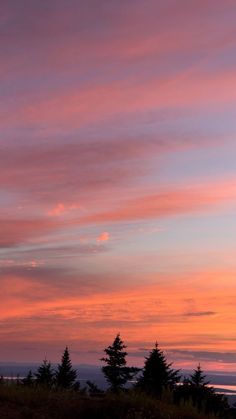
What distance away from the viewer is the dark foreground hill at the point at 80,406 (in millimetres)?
13289

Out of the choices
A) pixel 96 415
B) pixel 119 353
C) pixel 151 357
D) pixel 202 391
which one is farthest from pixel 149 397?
pixel 119 353

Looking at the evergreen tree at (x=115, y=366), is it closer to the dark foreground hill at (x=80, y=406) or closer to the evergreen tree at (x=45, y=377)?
the evergreen tree at (x=45, y=377)

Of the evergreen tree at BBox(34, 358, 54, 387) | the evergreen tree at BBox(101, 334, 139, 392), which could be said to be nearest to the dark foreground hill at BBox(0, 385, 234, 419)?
the evergreen tree at BBox(34, 358, 54, 387)

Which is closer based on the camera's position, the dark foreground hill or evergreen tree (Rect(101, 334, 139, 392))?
the dark foreground hill

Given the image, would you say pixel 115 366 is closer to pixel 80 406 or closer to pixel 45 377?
pixel 45 377

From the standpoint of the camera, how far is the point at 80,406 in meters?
13.7

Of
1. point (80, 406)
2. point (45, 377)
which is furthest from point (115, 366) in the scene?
point (80, 406)

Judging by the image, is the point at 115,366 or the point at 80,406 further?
the point at 115,366

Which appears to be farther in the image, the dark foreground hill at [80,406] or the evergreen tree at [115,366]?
the evergreen tree at [115,366]

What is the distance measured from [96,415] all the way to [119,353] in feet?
127

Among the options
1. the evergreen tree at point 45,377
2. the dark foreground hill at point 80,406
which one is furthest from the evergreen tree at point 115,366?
the dark foreground hill at point 80,406

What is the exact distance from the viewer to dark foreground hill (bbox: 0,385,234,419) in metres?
13.3

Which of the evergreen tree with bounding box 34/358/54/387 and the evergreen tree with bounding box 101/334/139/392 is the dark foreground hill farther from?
the evergreen tree with bounding box 101/334/139/392

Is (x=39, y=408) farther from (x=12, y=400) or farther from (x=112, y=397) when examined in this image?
(x=112, y=397)
